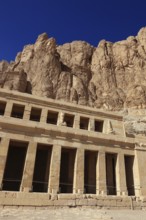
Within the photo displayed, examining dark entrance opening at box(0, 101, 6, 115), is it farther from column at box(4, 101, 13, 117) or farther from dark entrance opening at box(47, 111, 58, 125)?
dark entrance opening at box(47, 111, 58, 125)

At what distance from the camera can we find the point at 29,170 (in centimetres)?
1370

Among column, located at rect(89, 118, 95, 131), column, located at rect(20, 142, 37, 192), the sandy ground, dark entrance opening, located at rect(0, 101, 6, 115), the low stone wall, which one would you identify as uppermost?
dark entrance opening, located at rect(0, 101, 6, 115)

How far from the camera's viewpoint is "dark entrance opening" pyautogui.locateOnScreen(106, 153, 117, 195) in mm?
16680

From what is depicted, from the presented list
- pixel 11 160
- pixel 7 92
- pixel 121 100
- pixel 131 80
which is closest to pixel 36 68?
pixel 121 100

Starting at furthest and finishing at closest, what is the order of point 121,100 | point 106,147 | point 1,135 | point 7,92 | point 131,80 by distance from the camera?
point 131,80 < point 121,100 < point 7,92 < point 106,147 < point 1,135

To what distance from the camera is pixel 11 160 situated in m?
16.9

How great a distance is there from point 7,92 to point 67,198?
11877 millimetres

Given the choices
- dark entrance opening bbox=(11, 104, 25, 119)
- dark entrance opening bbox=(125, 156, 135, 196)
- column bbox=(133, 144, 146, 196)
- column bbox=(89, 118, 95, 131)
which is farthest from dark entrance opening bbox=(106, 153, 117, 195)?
dark entrance opening bbox=(11, 104, 25, 119)

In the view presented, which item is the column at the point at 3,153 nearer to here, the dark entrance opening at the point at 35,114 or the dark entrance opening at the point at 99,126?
the dark entrance opening at the point at 35,114

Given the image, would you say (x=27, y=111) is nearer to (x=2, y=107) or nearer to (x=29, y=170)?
(x=2, y=107)

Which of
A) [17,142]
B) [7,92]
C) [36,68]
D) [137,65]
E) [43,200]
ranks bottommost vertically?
[43,200]

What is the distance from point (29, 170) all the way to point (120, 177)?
714 centimetres

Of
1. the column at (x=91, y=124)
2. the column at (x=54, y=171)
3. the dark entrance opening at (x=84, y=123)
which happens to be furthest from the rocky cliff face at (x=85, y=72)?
the column at (x=54, y=171)

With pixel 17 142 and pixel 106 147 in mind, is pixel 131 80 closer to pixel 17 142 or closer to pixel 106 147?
pixel 106 147
